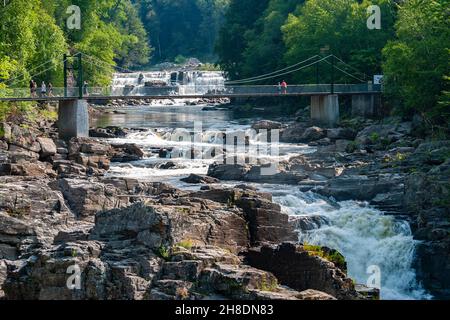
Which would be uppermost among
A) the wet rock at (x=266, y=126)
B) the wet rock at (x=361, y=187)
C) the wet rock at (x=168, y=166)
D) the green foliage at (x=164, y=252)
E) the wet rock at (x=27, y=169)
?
the wet rock at (x=266, y=126)

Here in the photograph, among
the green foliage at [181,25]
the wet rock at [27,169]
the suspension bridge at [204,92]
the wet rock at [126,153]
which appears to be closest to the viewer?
the wet rock at [27,169]

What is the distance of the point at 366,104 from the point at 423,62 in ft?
57.0

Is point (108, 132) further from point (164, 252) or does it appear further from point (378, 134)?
point (164, 252)

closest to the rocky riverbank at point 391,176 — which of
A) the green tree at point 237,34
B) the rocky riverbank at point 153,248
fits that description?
the rocky riverbank at point 153,248

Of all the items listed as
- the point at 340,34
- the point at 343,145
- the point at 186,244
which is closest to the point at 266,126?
the point at 343,145

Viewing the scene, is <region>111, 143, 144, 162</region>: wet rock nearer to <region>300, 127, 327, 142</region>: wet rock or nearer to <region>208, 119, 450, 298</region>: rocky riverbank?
<region>208, 119, 450, 298</region>: rocky riverbank

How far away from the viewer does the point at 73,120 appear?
203 ft

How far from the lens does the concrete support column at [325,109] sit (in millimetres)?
72188

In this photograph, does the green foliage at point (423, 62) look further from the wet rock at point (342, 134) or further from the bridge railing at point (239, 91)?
the bridge railing at point (239, 91)

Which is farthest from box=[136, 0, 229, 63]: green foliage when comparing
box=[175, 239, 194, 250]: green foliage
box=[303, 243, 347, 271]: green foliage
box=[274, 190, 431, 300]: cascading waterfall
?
box=[175, 239, 194, 250]: green foliage

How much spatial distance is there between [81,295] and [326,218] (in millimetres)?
15444

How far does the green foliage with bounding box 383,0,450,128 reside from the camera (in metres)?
55.5

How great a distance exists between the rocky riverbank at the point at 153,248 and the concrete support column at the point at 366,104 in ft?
135

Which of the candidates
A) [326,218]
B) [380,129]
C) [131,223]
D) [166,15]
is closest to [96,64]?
[380,129]
